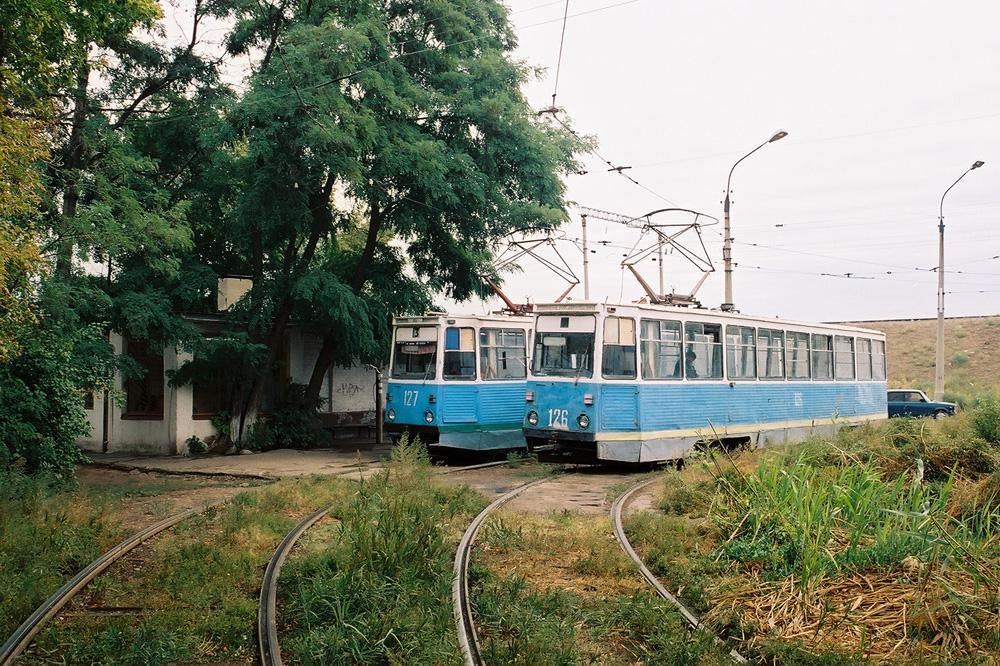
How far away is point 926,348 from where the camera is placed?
6769cm

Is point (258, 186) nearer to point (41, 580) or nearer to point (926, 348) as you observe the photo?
point (41, 580)

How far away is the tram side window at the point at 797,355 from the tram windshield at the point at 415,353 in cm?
784

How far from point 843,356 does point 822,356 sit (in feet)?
4.87

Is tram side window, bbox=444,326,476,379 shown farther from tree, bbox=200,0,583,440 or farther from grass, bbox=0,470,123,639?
grass, bbox=0,470,123,639

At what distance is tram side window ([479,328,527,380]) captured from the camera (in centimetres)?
1891

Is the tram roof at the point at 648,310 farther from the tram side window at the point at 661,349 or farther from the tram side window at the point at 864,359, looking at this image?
the tram side window at the point at 864,359

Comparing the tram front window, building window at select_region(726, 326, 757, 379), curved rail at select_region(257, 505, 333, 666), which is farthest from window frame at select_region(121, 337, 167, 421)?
building window at select_region(726, 326, 757, 379)

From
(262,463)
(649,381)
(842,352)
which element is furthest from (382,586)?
(842,352)

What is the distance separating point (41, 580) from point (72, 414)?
6.64 meters

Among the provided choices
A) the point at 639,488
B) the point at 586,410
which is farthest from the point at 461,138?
the point at 639,488

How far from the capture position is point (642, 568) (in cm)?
850

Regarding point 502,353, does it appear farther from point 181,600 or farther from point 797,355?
point 181,600

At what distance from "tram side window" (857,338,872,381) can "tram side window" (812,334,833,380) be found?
6.81 ft

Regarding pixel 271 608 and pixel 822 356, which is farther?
pixel 822 356
